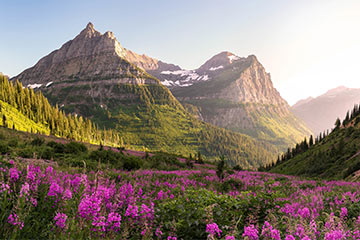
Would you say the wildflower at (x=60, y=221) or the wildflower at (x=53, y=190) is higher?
the wildflower at (x=53, y=190)

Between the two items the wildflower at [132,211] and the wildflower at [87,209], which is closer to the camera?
the wildflower at [87,209]

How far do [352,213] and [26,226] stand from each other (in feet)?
27.8

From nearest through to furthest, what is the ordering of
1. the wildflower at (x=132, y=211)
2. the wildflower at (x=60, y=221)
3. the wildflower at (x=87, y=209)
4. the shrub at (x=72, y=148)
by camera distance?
the wildflower at (x=60, y=221)
the wildflower at (x=87, y=209)
the wildflower at (x=132, y=211)
the shrub at (x=72, y=148)

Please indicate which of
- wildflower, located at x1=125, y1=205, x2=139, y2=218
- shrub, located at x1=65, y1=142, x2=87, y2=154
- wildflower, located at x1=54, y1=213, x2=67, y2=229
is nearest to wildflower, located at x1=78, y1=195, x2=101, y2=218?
wildflower, located at x1=54, y1=213, x2=67, y2=229

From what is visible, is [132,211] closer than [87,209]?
No

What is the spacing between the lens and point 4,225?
105 inches

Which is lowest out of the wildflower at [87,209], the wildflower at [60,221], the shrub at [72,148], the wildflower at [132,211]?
the shrub at [72,148]

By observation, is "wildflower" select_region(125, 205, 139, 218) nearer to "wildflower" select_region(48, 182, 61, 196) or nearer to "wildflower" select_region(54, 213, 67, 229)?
"wildflower" select_region(54, 213, 67, 229)

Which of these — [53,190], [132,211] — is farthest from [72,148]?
[132,211]

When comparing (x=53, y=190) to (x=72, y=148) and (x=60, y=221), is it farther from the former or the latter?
(x=72, y=148)

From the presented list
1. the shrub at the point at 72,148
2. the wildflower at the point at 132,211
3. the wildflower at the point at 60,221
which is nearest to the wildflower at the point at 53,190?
the wildflower at the point at 60,221

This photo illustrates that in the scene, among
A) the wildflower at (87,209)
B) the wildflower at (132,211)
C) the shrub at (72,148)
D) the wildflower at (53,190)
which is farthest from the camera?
the shrub at (72,148)

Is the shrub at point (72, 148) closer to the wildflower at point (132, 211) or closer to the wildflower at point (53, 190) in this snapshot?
the wildflower at point (53, 190)

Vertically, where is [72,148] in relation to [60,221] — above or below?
below
